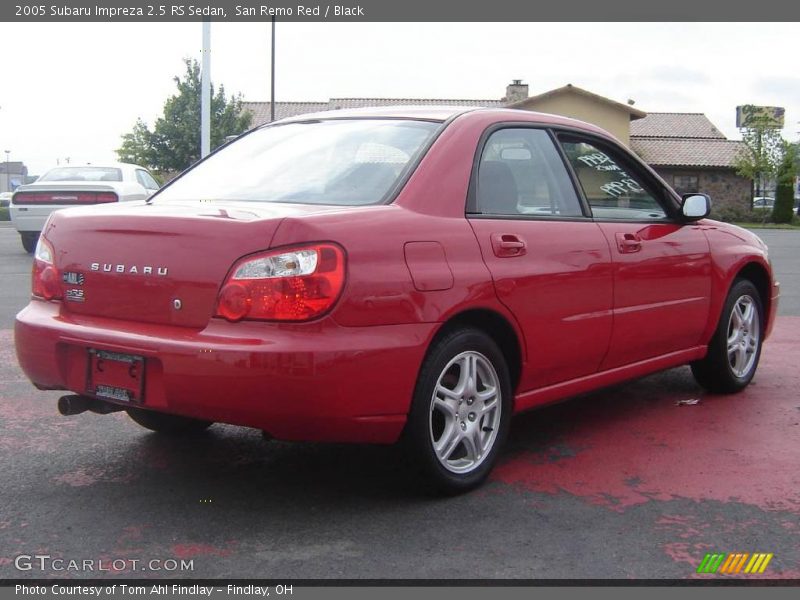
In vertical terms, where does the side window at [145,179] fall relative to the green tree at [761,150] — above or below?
below

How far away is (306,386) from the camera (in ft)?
11.2

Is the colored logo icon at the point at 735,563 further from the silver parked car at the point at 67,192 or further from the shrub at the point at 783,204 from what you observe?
the shrub at the point at 783,204

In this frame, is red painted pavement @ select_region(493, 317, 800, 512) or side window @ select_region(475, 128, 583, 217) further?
side window @ select_region(475, 128, 583, 217)

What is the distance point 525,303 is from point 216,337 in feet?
4.54

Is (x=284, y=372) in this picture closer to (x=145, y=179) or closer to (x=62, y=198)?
(x=62, y=198)

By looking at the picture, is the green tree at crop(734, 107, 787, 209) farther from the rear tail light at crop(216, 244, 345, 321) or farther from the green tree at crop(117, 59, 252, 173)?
the rear tail light at crop(216, 244, 345, 321)

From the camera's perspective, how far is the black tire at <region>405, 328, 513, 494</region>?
12.4ft

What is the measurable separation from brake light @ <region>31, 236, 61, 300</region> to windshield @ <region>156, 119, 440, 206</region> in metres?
0.60

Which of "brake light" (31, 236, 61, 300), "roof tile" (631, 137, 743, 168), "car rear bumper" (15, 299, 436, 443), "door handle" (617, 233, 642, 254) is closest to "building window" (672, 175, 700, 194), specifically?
"roof tile" (631, 137, 743, 168)

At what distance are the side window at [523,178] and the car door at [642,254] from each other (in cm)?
16

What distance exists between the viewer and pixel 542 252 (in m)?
4.34

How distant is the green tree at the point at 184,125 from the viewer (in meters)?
46.8

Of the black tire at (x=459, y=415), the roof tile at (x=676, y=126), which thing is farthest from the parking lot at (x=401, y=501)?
the roof tile at (x=676, y=126)
